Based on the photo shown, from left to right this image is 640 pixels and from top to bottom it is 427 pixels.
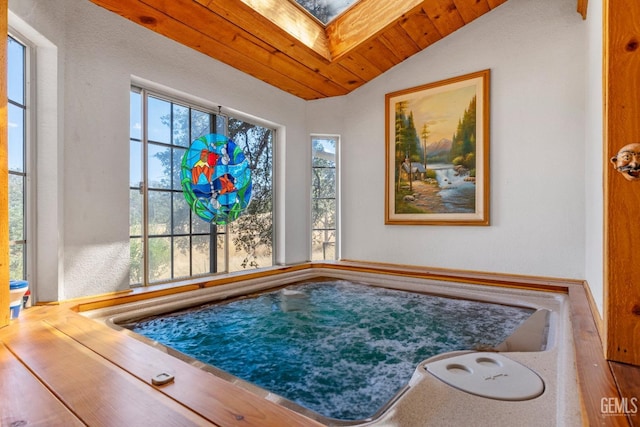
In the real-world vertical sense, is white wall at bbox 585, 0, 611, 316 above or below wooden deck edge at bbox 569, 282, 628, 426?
above

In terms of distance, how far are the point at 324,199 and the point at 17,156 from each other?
273 cm

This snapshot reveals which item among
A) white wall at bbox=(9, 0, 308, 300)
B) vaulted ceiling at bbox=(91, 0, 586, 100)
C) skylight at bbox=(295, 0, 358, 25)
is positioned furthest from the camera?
skylight at bbox=(295, 0, 358, 25)

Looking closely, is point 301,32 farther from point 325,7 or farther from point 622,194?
Answer: point 622,194

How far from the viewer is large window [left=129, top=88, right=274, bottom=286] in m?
2.38

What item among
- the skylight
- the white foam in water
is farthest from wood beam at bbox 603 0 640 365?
the skylight

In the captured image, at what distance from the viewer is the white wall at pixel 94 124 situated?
187cm

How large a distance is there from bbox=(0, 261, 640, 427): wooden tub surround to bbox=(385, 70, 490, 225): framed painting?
168 cm

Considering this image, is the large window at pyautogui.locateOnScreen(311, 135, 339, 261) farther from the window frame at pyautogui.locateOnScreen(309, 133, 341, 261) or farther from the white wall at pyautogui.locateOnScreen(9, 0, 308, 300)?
the white wall at pyautogui.locateOnScreen(9, 0, 308, 300)

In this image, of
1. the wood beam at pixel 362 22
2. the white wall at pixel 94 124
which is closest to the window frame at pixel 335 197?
the wood beam at pixel 362 22

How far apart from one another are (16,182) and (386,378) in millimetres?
2086

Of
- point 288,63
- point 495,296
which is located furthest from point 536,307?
point 288,63

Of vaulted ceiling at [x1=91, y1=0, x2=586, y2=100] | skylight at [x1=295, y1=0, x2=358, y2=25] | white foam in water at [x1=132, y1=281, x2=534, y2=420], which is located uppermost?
skylight at [x1=295, y1=0, x2=358, y2=25]

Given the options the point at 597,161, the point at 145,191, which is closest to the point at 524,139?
the point at 597,161

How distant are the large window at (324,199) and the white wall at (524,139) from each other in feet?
2.80
